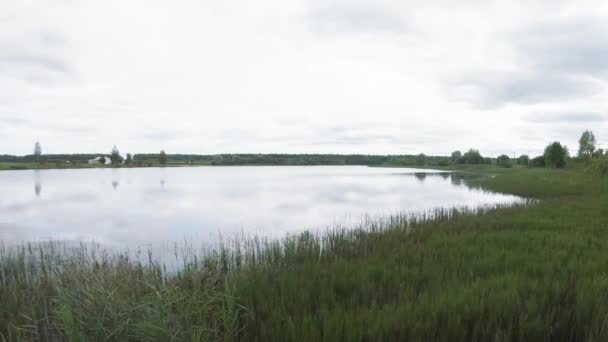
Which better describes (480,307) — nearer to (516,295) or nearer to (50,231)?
(516,295)

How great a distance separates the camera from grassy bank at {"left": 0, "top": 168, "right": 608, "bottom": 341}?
3588 mm

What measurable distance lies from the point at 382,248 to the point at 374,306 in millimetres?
4361

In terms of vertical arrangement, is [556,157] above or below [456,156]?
below

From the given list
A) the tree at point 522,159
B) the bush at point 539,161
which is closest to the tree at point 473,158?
the tree at point 522,159

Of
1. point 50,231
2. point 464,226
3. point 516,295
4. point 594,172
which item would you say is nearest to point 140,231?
point 50,231

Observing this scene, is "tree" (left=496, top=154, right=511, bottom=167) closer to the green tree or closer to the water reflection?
the green tree

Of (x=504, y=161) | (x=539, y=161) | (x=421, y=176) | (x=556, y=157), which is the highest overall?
(x=556, y=157)

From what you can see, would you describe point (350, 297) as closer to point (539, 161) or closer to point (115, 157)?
point (539, 161)

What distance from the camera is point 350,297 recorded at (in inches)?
191

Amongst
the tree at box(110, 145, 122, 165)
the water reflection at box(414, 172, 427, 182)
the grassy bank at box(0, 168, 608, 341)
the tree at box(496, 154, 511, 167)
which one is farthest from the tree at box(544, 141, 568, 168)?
the tree at box(110, 145, 122, 165)

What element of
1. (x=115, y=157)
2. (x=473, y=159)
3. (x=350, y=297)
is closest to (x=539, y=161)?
(x=473, y=159)

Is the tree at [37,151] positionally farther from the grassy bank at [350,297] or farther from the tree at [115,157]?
the grassy bank at [350,297]

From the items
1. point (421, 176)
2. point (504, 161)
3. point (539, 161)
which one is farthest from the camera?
point (504, 161)

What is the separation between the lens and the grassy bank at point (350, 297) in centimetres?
359
